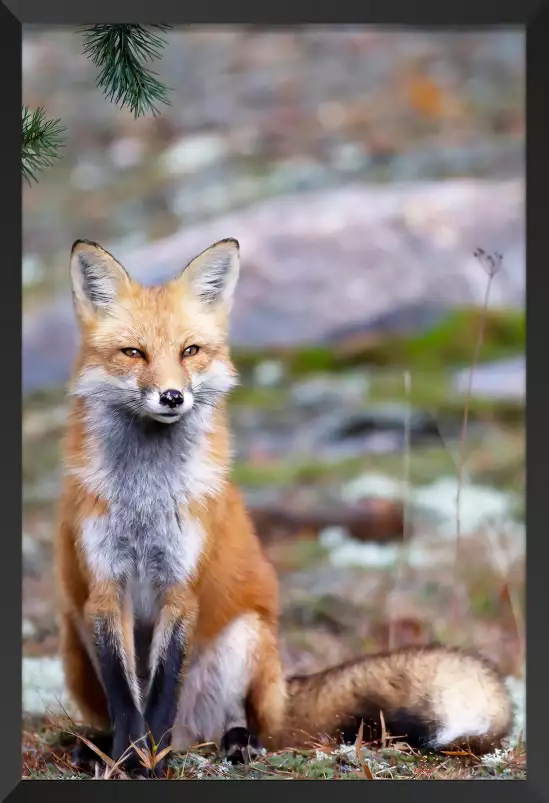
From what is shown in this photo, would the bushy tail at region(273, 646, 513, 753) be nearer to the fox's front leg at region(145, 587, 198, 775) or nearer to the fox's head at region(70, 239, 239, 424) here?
the fox's front leg at region(145, 587, 198, 775)

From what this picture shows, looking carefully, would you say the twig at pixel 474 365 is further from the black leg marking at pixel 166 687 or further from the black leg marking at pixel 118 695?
the black leg marking at pixel 118 695

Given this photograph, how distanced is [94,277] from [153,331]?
0.20 m

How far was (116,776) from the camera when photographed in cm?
226

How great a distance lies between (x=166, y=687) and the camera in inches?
87.7

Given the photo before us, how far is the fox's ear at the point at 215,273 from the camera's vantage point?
88.1 inches

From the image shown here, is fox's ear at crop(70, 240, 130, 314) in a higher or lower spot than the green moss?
higher

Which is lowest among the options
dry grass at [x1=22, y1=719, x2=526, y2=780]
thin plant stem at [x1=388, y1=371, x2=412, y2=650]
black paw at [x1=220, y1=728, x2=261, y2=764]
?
dry grass at [x1=22, y1=719, x2=526, y2=780]

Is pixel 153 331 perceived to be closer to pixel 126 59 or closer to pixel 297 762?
pixel 126 59

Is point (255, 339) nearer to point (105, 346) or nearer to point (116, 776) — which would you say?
point (105, 346)

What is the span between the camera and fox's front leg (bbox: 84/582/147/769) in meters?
2.21

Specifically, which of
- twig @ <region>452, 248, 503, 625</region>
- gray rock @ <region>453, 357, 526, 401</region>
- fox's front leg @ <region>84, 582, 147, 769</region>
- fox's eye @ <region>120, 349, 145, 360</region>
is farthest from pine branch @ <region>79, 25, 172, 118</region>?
fox's front leg @ <region>84, 582, 147, 769</region>
